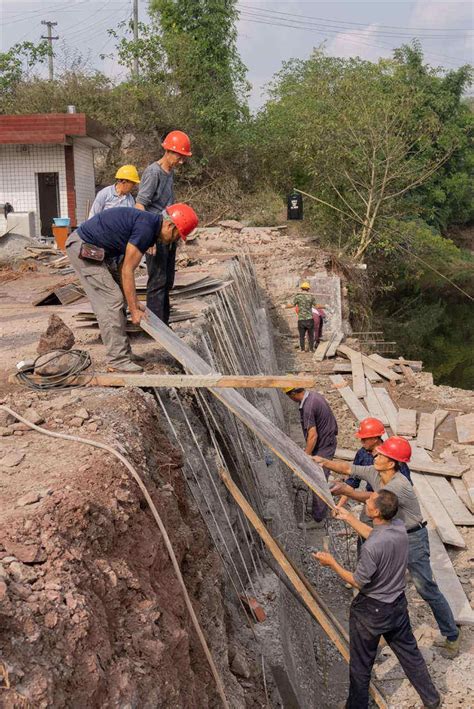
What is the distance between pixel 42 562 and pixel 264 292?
1619 cm

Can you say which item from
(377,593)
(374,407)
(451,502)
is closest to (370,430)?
(377,593)

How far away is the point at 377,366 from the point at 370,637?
1049cm

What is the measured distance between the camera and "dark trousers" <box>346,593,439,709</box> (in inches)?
183

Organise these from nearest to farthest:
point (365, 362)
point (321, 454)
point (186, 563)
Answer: point (186, 563), point (321, 454), point (365, 362)

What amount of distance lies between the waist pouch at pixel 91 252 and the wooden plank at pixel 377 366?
32.5ft

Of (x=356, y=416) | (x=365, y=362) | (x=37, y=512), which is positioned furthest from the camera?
(x=365, y=362)

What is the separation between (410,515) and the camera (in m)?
5.52

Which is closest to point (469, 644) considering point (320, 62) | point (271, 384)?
point (271, 384)

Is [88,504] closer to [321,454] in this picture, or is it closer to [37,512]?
[37,512]

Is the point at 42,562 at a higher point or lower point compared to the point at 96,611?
higher

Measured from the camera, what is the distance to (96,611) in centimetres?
275

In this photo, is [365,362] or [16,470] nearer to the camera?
[16,470]

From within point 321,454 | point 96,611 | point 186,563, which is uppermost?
point 96,611

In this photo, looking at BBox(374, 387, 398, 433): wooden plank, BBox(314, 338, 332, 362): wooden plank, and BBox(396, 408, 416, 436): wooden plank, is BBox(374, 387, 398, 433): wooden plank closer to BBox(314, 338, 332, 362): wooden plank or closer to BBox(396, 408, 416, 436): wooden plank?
BBox(396, 408, 416, 436): wooden plank
